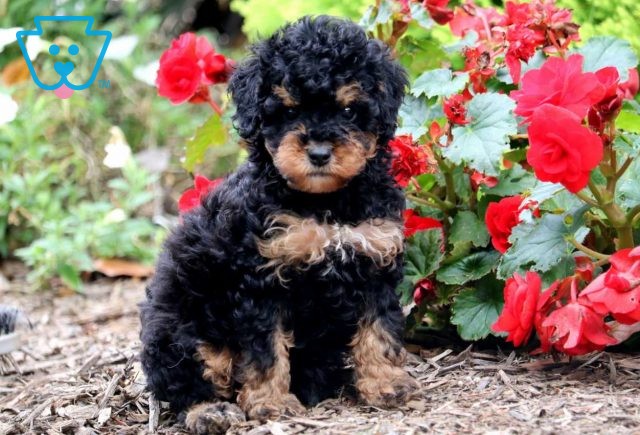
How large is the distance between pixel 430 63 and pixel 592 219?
1.47 meters

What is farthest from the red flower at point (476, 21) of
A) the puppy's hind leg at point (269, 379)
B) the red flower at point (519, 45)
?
the puppy's hind leg at point (269, 379)

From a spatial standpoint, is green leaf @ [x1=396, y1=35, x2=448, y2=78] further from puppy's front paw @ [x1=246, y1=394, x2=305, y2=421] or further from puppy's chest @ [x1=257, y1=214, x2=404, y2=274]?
puppy's front paw @ [x1=246, y1=394, x2=305, y2=421]

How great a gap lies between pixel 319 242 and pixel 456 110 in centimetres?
108

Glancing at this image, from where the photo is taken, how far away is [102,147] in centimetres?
917

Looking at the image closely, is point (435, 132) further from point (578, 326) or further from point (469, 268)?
point (578, 326)

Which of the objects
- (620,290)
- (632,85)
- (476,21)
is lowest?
(620,290)

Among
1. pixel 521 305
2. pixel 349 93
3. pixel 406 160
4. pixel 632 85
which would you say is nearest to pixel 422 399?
pixel 521 305

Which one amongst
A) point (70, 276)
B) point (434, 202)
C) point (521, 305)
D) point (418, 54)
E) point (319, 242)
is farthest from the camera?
point (70, 276)

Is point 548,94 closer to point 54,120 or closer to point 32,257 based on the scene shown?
point 32,257

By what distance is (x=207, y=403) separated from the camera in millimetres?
4184

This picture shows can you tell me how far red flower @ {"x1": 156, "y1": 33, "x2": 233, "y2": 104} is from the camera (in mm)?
5168

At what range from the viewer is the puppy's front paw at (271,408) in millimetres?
3975

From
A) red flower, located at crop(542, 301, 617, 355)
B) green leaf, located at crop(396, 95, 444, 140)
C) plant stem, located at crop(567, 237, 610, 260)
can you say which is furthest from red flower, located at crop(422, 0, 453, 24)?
red flower, located at crop(542, 301, 617, 355)

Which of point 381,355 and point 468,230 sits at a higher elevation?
point 468,230
